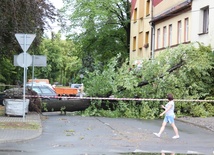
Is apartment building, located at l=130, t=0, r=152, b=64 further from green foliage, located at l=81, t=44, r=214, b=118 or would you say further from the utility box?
the utility box

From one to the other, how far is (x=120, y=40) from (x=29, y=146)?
37443 millimetres

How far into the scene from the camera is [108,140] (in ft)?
43.8

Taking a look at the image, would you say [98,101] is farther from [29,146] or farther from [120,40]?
[120,40]

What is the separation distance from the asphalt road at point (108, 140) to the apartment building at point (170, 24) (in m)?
7.67

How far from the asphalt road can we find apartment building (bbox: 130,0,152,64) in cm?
2380

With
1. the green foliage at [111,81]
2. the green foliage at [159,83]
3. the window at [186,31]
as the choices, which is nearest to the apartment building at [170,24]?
the window at [186,31]

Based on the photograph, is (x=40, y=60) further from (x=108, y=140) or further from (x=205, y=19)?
(x=205, y=19)

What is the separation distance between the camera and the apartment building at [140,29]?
4156 cm

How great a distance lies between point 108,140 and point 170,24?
23261 millimetres

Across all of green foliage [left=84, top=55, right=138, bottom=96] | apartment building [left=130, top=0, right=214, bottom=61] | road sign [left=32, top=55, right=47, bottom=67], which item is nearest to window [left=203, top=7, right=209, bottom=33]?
apartment building [left=130, top=0, right=214, bottom=61]

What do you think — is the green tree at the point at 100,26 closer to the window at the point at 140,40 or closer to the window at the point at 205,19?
the window at the point at 140,40

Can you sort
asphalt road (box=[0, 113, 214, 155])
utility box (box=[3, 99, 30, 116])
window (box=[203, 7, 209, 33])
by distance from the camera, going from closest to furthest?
asphalt road (box=[0, 113, 214, 155])
utility box (box=[3, 99, 30, 116])
window (box=[203, 7, 209, 33])

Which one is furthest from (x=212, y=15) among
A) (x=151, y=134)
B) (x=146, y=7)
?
(x=146, y=7)

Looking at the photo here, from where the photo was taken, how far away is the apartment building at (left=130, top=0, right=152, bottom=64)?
41.6m
